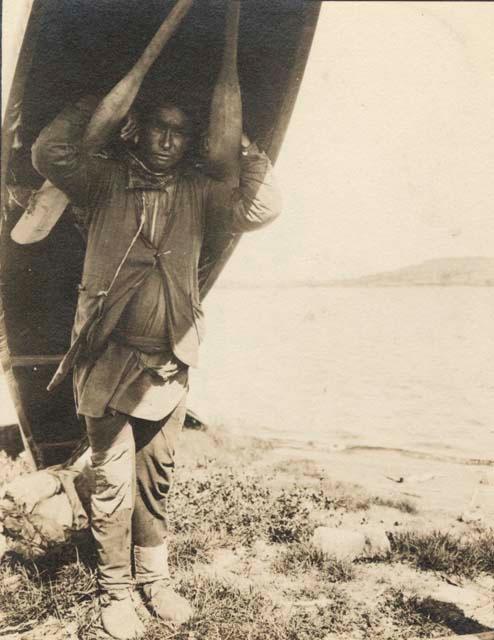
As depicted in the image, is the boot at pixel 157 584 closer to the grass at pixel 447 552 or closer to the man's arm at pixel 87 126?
the grass at pixel 447 552

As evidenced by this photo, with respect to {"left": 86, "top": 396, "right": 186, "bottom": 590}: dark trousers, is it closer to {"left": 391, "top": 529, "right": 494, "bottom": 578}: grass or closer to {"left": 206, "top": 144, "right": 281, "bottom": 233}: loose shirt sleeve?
{"left": 206, "top": 144, "right": 281, "bottom": 233}: loose shirt sleeve

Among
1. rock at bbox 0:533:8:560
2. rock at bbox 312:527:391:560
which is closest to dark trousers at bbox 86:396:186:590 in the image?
rock at bbox 0:533:8:560

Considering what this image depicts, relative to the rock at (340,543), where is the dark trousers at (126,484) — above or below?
above

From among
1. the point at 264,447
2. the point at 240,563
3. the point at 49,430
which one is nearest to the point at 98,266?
the point at 49,430

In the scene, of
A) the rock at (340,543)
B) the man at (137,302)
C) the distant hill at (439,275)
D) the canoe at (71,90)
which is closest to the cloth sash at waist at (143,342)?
the man at (137,302)

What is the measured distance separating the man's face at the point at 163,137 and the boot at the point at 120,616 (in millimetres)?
1961

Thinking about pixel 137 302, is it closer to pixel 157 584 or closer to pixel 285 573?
pixel 157 584

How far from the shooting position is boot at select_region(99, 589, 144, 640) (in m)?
2.71

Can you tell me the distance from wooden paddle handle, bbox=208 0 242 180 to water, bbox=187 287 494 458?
1.49m

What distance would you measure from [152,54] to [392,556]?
292 centimetres

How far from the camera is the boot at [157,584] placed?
2861 millimetres

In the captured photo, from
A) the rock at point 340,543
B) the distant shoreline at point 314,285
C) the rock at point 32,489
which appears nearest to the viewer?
the rock at point 32,489

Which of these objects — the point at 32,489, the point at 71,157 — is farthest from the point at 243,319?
the point at 71,157

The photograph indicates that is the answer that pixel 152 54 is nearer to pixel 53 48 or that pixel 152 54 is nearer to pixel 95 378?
pixel 53 48
